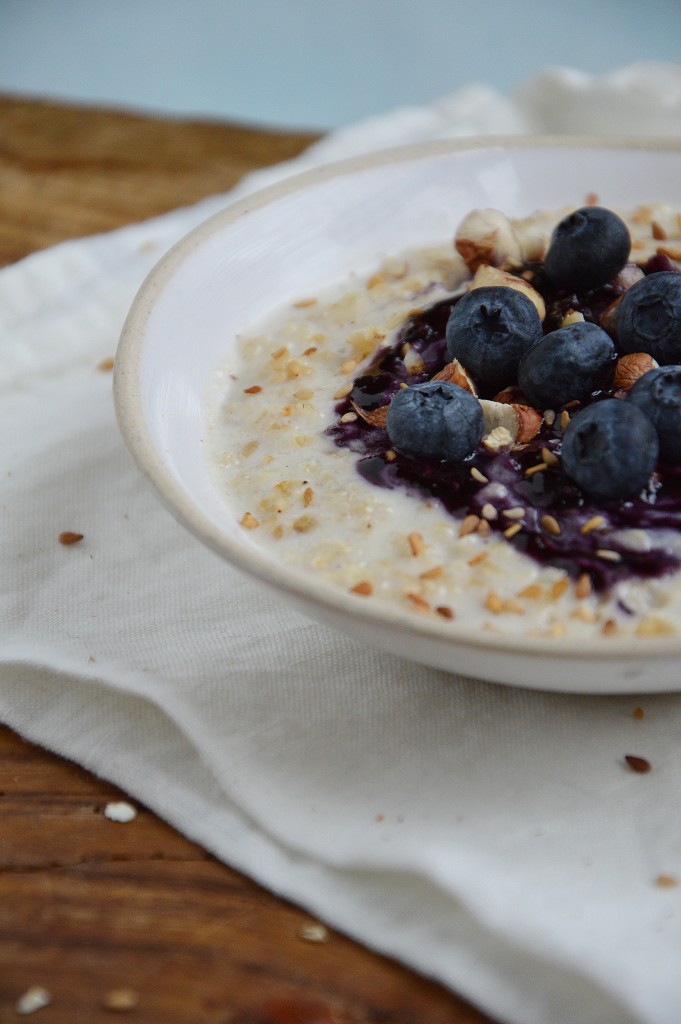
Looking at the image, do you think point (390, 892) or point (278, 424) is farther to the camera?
point (278, 424)

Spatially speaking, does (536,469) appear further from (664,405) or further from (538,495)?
(664,405)

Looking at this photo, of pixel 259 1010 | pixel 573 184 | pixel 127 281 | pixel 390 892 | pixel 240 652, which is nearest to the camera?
pixel 259 1010

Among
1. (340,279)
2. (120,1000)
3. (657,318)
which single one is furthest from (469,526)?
(340,279)

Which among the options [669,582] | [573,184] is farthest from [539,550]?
[573,184]

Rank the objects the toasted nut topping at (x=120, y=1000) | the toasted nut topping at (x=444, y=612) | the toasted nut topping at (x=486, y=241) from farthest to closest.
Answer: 1. the toasted nut topping at (x=486, y=241)
2. the toasted nut topping at (x=444, y=612)
3. the toasted nut topping at (x=120, y=1000)

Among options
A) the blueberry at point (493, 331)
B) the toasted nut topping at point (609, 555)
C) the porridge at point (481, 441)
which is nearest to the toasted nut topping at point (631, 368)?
the porridge at point (481, 441)

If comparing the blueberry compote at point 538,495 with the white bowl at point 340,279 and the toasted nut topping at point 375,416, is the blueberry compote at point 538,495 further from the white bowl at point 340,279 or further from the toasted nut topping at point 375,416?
the white bowl at point 340,279

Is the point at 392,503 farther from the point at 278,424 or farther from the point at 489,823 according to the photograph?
the point at 489,823

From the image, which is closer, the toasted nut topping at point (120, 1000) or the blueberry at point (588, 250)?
the toasted nut topping at point (120, 1000)
